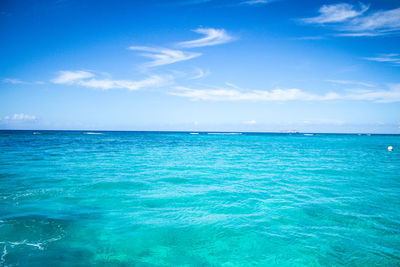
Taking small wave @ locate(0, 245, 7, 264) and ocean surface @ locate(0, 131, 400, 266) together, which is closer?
small wave @ locate(0, 245, 7, 264)

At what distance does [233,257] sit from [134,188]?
23.7 ft

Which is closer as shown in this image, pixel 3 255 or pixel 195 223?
pixel 3 255

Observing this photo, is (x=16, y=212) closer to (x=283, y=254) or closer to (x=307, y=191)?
(x=283, y=254)

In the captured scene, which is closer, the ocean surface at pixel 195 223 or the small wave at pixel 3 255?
the small wave at pixel 3 255

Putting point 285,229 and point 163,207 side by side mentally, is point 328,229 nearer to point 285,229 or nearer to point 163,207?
point 285,229

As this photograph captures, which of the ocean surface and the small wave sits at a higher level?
the small wave

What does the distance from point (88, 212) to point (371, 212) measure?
11.0 meters

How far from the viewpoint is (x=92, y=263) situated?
16.4 feet

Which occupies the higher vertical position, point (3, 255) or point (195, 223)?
point (3, 255)

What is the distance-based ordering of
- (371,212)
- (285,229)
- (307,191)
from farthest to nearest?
(307,191)
(371,212)
(285,229)

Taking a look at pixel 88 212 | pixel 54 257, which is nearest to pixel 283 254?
pixel 54 257

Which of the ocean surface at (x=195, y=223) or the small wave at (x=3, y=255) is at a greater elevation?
the small wave at (x=3, y=255)

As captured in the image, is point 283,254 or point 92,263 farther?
point 283,254

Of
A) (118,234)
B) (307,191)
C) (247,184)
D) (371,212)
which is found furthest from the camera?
(247,184)
